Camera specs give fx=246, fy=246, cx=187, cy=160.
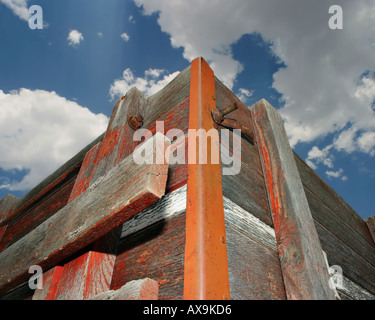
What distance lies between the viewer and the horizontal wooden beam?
2.42 feet

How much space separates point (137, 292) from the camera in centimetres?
66

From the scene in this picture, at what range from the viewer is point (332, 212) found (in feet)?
6.72

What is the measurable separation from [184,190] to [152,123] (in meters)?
0.71

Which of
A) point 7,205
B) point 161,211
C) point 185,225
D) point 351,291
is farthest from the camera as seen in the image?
point 7,205

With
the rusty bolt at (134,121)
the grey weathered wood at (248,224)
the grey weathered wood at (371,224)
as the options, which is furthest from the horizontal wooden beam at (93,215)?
the grey weathered wood at (371,224)

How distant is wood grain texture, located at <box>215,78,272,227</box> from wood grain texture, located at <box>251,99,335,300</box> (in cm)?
4

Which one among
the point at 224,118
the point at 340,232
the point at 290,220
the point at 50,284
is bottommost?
the point at 50,284

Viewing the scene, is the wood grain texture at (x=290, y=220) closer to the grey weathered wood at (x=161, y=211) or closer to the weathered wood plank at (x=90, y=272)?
the grey weathered wood at (x=161, y=211)

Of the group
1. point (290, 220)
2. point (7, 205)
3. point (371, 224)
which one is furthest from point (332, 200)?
point (7, 205)

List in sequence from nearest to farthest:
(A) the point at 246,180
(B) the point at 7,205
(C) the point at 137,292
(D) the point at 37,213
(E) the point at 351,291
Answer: (C) the point at 137,292 < (A) the point at 246,180 < (E) the point at 351,291 < (D) the point at 37,213 < (B) the point at 7,205

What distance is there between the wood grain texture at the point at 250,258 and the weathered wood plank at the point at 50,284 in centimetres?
72

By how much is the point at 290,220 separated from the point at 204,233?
517mm

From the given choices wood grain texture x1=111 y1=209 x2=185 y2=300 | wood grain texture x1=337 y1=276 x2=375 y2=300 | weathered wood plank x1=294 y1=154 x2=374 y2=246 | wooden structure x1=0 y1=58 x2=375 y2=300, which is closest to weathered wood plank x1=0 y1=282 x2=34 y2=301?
wooden structure x1=0 y1=58 x2=375 y2=300

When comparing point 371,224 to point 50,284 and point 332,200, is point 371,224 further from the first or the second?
point 50,284
